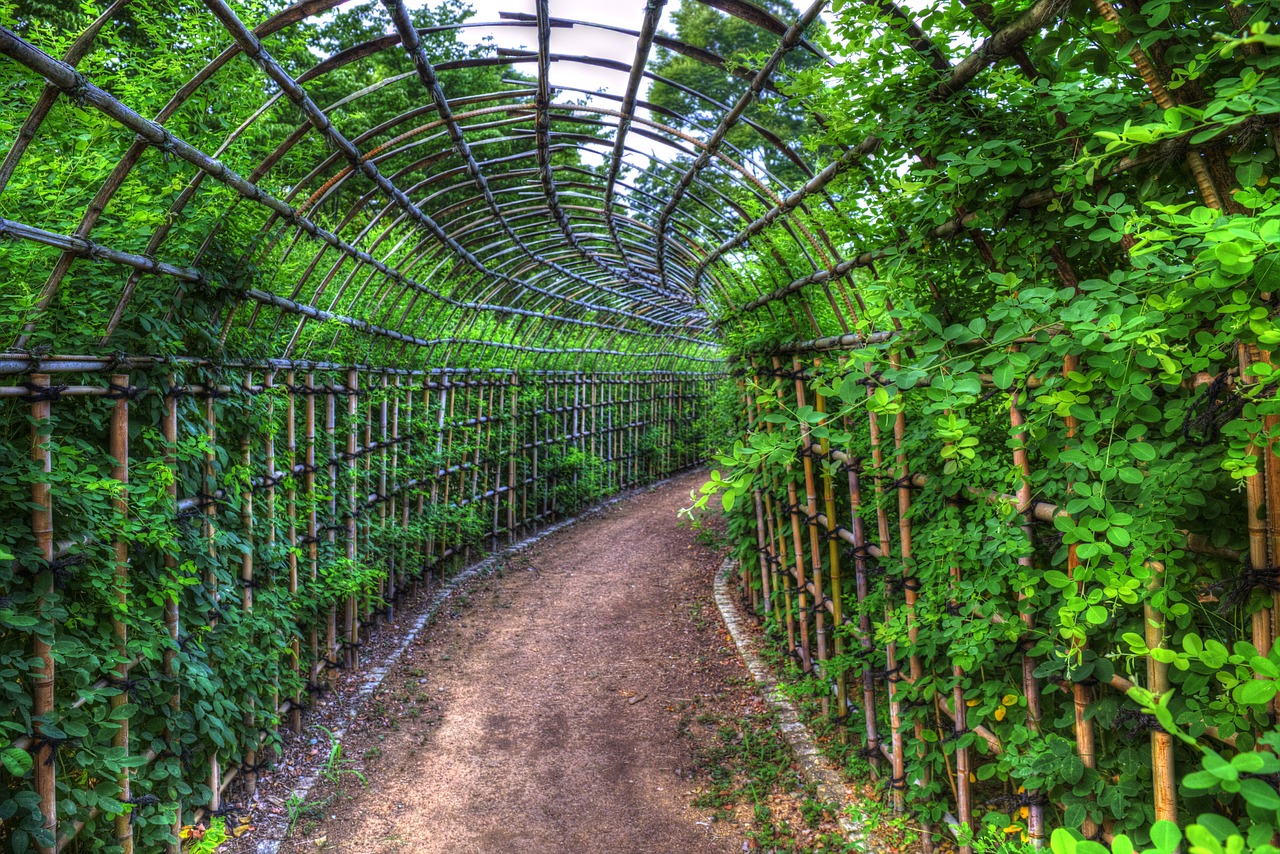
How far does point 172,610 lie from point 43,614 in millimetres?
765

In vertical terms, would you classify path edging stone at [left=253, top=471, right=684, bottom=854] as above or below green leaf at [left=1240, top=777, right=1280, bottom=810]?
below

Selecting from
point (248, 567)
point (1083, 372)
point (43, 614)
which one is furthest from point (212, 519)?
point (1083, 372)

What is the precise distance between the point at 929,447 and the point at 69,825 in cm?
311

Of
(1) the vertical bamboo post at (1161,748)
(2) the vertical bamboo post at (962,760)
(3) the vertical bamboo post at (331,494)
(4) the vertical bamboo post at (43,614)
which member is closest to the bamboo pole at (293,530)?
(3) the vertical bamboo post at (331,494)

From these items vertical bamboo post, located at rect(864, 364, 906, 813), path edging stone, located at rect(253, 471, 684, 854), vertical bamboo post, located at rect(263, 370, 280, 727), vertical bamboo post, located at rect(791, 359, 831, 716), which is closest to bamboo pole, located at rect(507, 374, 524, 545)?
path edging stone, located at rect(253, 471, 684, 854)

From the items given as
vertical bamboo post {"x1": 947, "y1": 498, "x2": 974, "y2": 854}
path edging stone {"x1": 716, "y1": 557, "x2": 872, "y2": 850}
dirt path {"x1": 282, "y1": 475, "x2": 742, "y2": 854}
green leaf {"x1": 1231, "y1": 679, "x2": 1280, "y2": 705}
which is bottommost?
dirt path {"x1": 282, "y1": 475, "x2": 742, "y2": 854}

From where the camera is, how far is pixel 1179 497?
134 cm

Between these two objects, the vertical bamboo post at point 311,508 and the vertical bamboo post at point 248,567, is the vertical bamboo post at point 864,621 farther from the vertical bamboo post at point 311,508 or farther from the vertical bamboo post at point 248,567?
the vertical bamboo post at point 311,508

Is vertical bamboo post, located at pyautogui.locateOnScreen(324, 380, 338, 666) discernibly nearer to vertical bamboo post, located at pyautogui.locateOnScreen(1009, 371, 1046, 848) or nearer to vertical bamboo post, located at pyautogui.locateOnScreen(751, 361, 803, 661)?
vertical bamboo post, located at pyautogui.locateOnScreen(751, 361, 803, 661)

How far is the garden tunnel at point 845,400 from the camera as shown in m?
1.30

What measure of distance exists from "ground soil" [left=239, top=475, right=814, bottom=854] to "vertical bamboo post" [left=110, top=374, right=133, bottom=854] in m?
1.02

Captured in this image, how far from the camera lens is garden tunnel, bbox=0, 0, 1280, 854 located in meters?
1.30

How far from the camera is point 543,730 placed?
4.60 meters

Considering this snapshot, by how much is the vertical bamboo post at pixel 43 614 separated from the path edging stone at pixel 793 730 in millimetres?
2903
